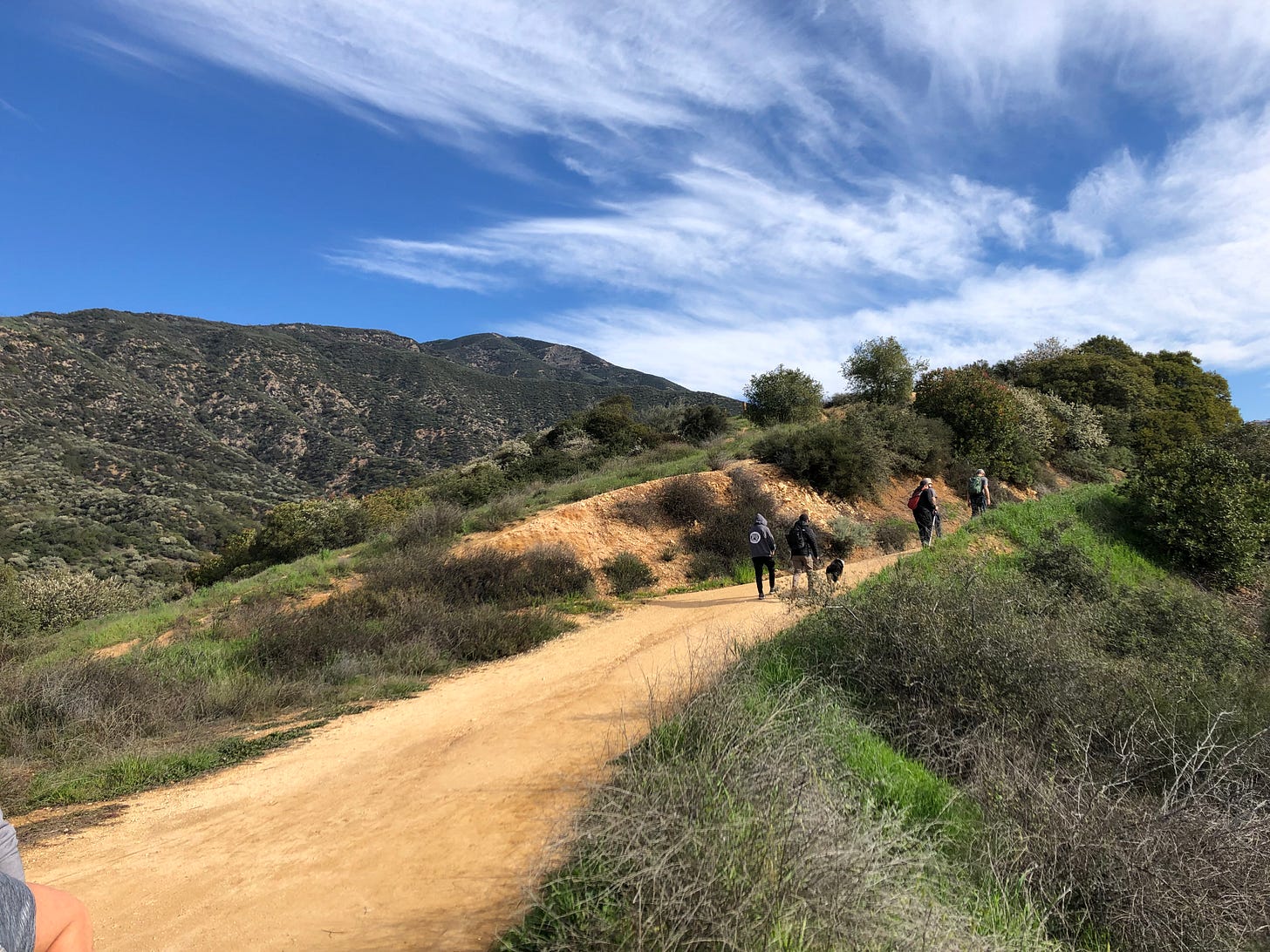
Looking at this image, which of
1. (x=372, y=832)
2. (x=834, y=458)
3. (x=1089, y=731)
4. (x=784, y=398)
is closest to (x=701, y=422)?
(x=784, y=398)

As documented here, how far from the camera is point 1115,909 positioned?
335 cm

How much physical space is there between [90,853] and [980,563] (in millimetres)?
11058

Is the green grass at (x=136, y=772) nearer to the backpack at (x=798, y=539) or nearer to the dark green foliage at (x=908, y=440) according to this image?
the backpack at (x=798, y=539)

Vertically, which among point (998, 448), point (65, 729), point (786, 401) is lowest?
point (65, 729)

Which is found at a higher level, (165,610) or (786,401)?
(786,401)

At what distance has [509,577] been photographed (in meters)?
13.1

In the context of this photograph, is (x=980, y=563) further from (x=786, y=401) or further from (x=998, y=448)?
(x=786, y=401)

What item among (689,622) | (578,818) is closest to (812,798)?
(578,818)

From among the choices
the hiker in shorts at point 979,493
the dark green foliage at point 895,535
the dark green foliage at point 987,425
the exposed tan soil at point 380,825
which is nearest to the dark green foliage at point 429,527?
the exposed tan soil at point 380,825

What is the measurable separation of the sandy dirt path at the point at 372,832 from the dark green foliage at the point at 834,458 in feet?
39.9

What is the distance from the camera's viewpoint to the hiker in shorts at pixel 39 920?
164cm

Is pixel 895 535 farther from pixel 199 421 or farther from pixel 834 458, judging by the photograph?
pixel 199 421

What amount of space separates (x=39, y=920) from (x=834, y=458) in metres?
18.7

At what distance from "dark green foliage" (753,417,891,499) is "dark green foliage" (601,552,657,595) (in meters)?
6.48
